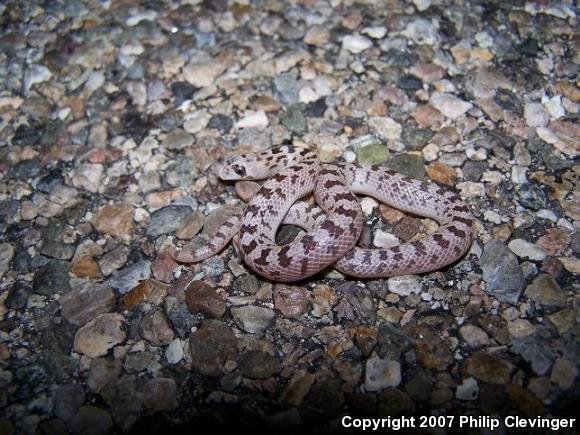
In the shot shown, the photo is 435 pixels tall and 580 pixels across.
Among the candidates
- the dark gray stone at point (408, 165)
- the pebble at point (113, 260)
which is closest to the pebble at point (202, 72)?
the pebble at point (113, 260)

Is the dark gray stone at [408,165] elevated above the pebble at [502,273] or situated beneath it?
elevated above

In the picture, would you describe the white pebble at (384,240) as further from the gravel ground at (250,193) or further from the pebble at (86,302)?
the pebble at (86,302)

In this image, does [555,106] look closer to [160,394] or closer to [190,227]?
[190,227]

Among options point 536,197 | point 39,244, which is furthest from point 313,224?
point 39,244

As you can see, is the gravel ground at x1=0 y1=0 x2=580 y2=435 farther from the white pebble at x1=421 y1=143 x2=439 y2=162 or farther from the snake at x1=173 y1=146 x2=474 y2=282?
the snake at x1=173 y1=146 x2=474 y2=282

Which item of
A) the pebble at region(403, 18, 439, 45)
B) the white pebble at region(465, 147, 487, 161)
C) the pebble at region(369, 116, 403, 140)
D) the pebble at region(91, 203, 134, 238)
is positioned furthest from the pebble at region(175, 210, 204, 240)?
the pebble at region(403, 18, 439, 45)

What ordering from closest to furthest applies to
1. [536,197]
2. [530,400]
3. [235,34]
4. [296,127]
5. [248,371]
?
[530,400], [248,371], [536,197], [296,127], [235,34]

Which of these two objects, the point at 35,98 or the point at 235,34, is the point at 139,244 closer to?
the point at 35,98
